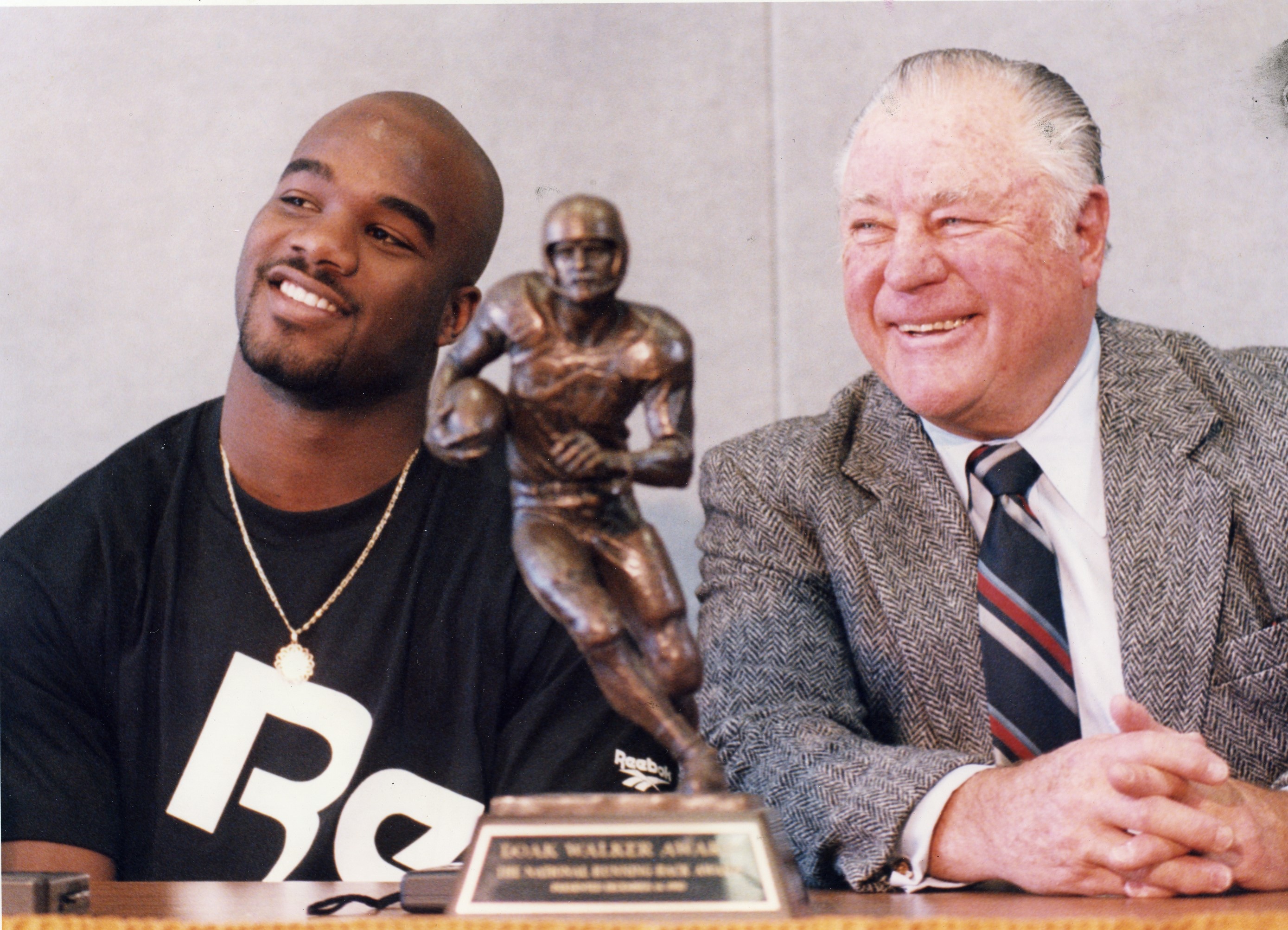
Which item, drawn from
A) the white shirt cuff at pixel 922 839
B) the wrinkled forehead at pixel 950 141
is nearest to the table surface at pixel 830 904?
the white shirt cuff at pixel 922 839

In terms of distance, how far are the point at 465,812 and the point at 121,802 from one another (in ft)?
1.25

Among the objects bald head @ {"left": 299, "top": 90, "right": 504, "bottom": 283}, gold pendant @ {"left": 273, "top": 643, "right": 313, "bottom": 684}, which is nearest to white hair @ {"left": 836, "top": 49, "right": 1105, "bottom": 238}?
bald head @ {"left": 299, "top": 90, "right": 504, "bottom": 283}

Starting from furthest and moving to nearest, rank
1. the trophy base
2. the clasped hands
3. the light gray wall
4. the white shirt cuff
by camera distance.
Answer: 1. the light gray wall
2. the white shirt cuff
3. the clasped hands
4. the trophy base

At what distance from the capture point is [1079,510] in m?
1.40

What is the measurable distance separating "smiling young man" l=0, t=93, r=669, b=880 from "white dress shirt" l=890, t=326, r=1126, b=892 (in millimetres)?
475

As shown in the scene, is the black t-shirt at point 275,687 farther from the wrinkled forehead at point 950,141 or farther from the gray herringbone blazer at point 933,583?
the wrinkled forehead at point 950,141

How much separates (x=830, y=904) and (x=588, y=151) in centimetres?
94

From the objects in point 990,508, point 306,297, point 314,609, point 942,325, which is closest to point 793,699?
point 990,508

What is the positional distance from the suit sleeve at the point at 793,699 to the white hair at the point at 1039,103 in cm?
44

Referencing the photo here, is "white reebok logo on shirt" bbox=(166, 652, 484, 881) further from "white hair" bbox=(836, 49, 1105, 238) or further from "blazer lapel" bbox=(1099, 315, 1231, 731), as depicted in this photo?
"white hair" bbox=(836, 49, 1105, 238)

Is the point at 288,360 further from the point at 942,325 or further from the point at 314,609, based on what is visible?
the point at 942,325

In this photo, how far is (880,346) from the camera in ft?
4.65

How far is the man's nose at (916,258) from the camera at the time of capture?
4.40ft

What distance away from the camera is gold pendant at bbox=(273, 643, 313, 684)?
138 cm
